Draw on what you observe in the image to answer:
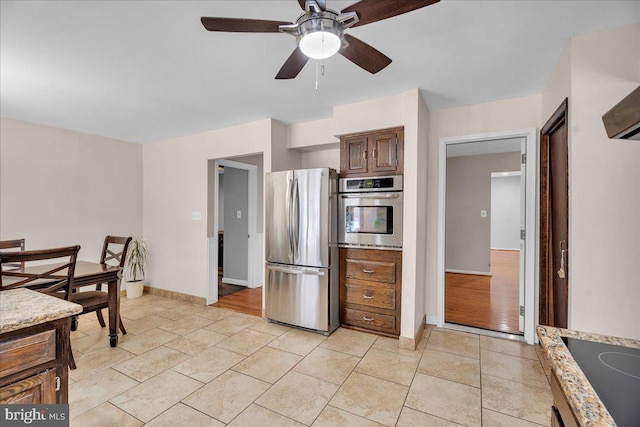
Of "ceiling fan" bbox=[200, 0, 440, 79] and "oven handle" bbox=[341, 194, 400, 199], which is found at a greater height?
"ceiling fan" bbox=[200, 0, 440, 79]

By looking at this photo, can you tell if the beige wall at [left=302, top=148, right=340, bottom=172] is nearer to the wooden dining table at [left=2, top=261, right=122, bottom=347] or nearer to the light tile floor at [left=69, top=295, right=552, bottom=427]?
the light tile floor at [left=69, top=295, right=552, bottom=427]

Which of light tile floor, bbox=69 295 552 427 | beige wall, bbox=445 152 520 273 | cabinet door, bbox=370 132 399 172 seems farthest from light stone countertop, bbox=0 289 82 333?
beige wall, bbox=445 152 520 273

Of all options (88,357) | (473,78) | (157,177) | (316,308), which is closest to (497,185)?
(473,78)

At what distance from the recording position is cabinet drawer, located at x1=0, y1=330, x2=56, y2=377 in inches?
42.0

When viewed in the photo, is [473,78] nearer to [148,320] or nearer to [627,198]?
[627,198]

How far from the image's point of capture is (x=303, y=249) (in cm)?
321

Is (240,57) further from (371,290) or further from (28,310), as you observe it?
(371,290)

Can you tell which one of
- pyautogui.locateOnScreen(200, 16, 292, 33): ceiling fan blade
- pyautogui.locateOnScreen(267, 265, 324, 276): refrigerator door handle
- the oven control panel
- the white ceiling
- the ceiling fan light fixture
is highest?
the white ceiling

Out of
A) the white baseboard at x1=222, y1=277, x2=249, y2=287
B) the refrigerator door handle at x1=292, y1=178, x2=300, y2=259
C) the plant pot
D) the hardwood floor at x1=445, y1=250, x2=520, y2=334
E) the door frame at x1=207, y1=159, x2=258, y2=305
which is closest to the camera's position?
the refrigerator door handle at x1=292, y1=178, x2=300, y2=259

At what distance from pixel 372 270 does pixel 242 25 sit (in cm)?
244

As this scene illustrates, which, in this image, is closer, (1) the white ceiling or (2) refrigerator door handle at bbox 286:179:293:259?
(1) the white ceiling

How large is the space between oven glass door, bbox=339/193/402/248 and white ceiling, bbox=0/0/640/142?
105 cm

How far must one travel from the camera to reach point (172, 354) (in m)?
2.74

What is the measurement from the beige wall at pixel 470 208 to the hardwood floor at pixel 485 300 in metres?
0.37
